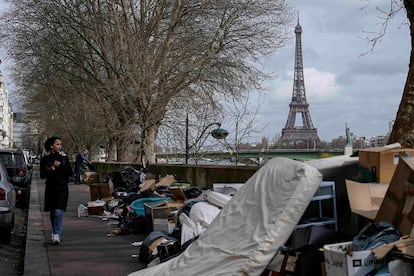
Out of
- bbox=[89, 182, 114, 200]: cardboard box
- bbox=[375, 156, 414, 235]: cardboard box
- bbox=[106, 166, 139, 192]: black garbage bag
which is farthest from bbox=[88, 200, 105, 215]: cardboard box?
bbox=[375, 156, 414, 235]: cardboard box

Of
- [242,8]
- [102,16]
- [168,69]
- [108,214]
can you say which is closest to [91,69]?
[102,16]

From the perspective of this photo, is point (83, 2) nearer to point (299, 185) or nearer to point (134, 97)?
point (134, 97)

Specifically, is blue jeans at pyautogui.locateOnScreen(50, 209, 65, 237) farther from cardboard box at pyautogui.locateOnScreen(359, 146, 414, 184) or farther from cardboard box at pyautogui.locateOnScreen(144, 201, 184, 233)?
cardboard box at pyautogui.locateOnScreen(359, 146, 414, 184)

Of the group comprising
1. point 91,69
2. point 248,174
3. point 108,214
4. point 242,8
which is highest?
point 242,8

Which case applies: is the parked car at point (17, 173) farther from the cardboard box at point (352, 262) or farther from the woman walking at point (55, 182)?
the cardboard box at point (352, 262)

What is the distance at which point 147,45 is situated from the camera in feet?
82.5

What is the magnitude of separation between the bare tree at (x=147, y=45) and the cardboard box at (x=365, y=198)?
1760 cm

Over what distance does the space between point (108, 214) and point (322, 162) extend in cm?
788

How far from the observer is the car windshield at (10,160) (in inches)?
740

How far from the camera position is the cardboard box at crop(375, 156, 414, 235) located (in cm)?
479

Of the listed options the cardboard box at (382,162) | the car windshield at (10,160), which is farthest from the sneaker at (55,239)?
the car windshield at (10,160)

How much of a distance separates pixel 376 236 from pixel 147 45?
21.5 metres

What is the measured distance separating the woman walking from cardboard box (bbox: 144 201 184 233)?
1467 mm

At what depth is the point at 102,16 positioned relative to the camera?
26469 millimetres
